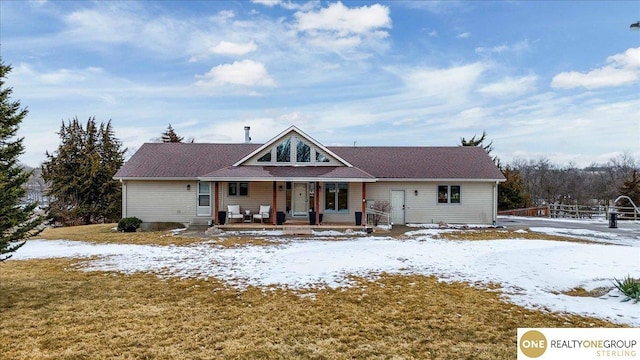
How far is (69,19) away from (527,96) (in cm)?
2843

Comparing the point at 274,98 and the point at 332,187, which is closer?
the point at 332,187

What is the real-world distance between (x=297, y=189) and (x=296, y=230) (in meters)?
3.30

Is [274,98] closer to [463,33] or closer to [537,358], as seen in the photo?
[463,33]

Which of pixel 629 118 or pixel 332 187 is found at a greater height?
pixel 629 118

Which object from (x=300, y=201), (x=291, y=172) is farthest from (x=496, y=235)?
(x=291, y=172)

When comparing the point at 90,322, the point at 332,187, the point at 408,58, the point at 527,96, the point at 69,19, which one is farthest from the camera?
the point at 527,96

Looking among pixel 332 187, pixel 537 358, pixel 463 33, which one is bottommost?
pixel 537 358

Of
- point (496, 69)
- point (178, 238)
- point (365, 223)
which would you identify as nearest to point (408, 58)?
point (496, 69)

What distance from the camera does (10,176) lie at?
25.9 feet

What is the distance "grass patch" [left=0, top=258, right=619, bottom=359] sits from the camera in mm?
5145

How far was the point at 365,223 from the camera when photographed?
18.7 m

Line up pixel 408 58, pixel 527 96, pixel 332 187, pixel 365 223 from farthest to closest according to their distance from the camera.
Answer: pixel 527 96
pixel 408 58
pixel 332 187
pixel 365 223

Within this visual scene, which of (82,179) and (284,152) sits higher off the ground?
(284,152)

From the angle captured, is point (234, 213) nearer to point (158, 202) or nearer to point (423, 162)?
point (158, 202)
